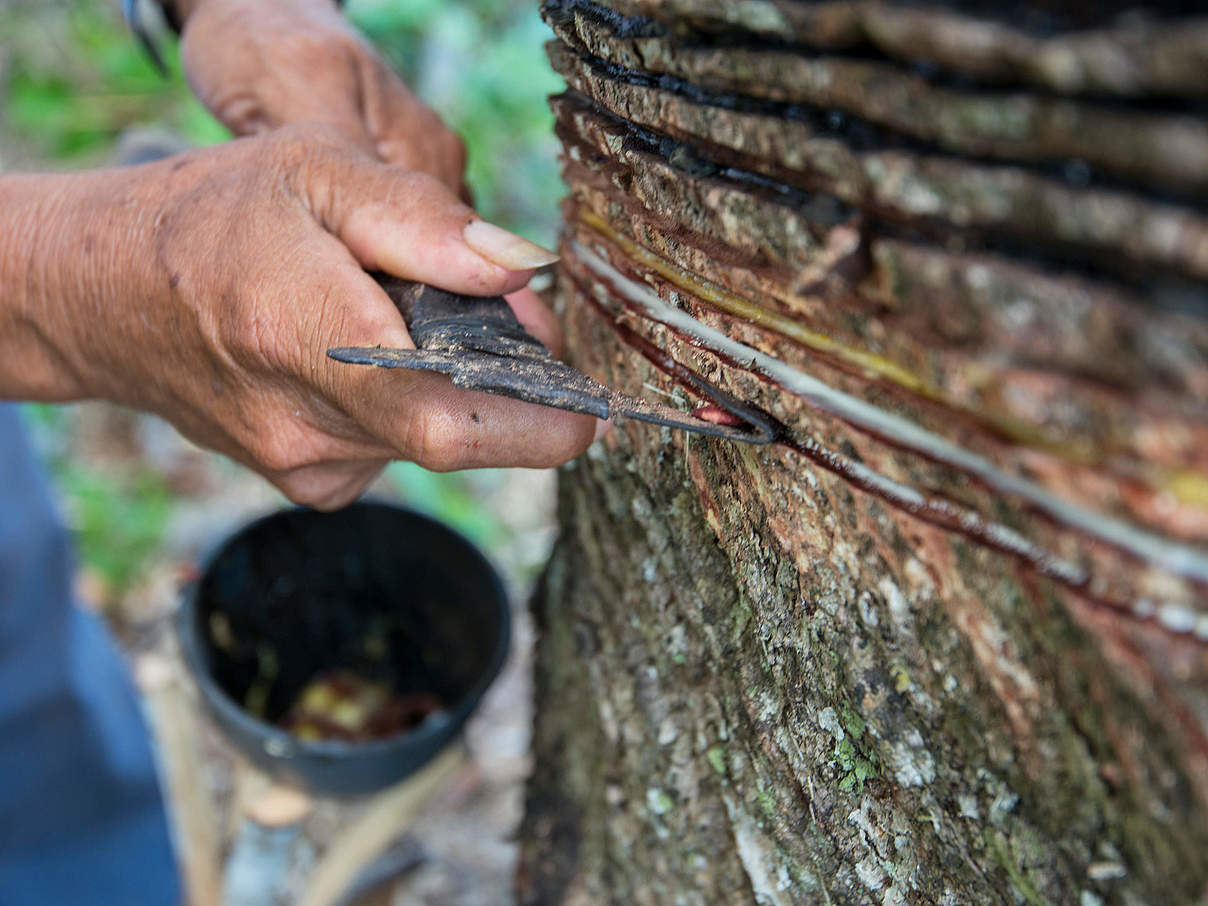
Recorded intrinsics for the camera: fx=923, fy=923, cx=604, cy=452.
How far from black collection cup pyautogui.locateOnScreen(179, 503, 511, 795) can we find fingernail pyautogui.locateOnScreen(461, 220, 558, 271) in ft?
3.21

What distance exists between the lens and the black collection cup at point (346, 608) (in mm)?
1786

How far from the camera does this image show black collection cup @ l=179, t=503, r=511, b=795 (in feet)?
5.86

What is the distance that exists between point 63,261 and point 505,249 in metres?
0.50

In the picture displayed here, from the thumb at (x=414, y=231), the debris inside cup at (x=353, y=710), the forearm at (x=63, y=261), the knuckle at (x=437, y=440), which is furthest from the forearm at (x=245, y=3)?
the debris inside cup at (x=353, y=710)

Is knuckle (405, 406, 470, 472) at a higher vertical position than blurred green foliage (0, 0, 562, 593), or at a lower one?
higher

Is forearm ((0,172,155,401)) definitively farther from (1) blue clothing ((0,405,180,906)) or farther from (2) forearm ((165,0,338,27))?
(1) blue clothing ((0,405,180,906))

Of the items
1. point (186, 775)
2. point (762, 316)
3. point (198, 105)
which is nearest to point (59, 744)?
point (186, 775)

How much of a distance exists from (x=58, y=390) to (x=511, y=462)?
0.67 meters

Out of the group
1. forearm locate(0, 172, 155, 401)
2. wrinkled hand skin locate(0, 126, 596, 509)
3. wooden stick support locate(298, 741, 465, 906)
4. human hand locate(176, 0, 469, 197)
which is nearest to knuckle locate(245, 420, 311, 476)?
wrinkled hand skin locate(0, 126, 596, 509)

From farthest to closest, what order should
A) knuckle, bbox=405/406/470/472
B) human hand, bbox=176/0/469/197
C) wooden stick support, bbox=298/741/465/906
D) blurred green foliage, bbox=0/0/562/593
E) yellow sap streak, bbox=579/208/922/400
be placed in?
blurred green foliage, bbox=0/0/562/593 < wooden stick support, bbox=298/741/465/906 < human hand, bbox=176/0/469/197 < knuckle, bbox=405/406/470/472 < yellow sap streak, bbox=579/208/922/400

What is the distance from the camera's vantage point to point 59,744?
6.88 feet

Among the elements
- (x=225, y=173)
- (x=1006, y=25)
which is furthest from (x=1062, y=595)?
(x=225, y=173)

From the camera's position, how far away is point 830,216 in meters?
0.50

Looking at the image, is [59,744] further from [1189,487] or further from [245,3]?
[1189,487]
